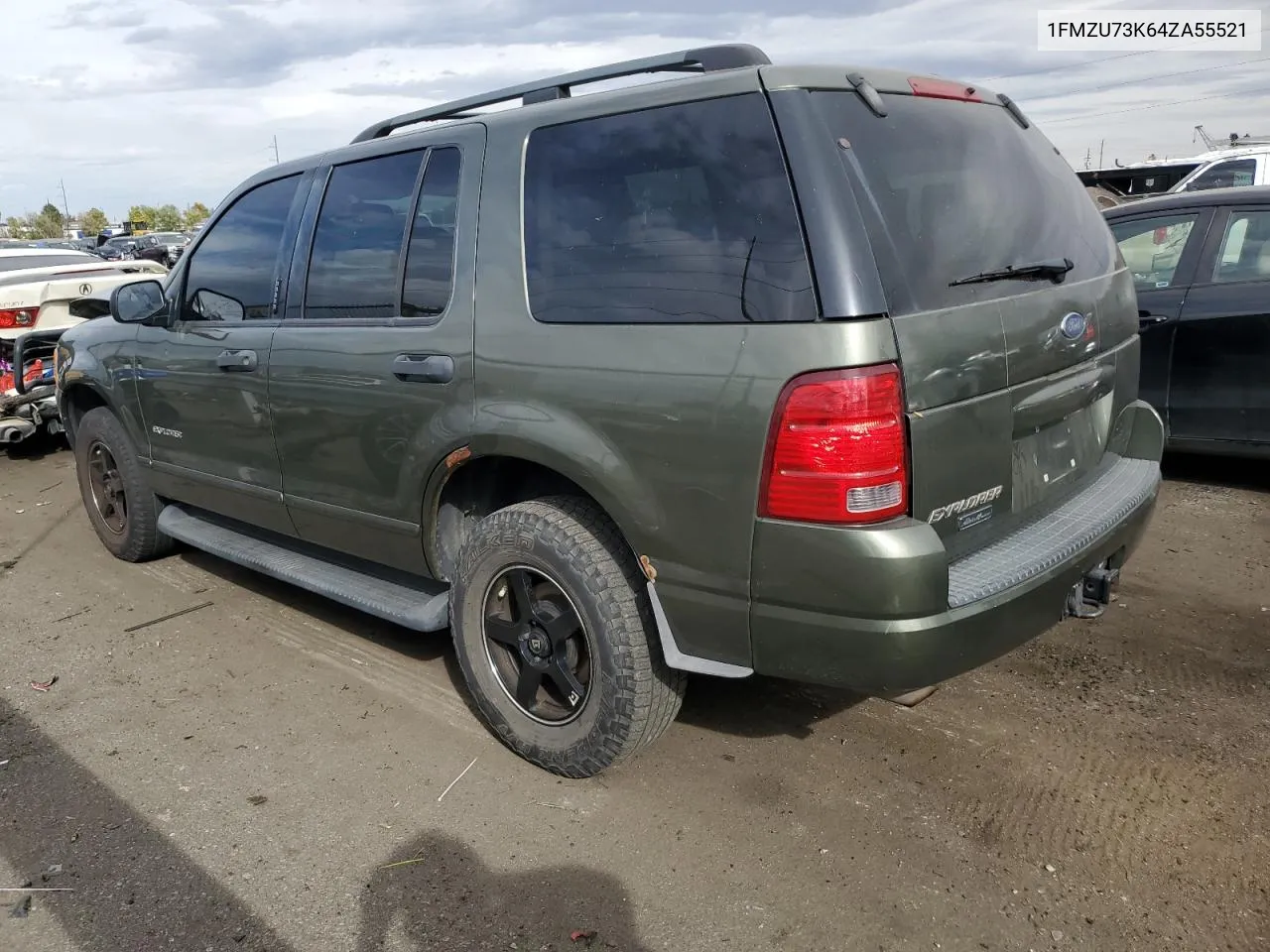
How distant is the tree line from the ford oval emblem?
80877 millimetres

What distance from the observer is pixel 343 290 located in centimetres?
354

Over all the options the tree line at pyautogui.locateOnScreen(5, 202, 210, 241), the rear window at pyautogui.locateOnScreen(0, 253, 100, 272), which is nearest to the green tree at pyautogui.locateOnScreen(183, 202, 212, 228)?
the tree line at pyautogui.locateOnScreen(5, 202, 210, 241)

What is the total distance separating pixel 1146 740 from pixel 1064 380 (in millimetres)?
1215

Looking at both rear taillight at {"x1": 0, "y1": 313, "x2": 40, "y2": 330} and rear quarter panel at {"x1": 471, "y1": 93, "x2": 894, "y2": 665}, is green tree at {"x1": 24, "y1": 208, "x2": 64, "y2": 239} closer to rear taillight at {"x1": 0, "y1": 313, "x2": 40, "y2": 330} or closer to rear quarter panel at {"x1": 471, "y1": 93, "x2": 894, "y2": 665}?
rear taillight at {"x1": 0, "y1": 313, "x2": 40, "y2": 330}

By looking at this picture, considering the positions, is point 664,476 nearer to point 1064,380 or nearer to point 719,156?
point 719,156

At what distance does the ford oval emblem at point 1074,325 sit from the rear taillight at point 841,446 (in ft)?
2.58

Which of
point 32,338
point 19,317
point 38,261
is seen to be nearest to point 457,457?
point 32,338

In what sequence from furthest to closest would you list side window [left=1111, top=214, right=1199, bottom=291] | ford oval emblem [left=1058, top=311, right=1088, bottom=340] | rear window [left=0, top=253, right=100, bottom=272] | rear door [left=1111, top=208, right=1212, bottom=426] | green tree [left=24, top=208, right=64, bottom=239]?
green tree [left=24, top=208, right=64, bottom=239] → rear window [left=0, top=253, right=100, bottom=272] → side window [left=1111, top=214, right=1199, bottom=291] → rear door [left=1111, top=208, right=1212, bottom=426] → ford oval emblem [left=1058, top=311, right=1088, bottom=340]

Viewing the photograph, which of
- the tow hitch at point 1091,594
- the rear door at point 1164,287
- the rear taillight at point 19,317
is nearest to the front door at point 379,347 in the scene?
the tow hitch at point 1091,594

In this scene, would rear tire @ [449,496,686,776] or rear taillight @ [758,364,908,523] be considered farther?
rear tire @ [449,496,686,776]

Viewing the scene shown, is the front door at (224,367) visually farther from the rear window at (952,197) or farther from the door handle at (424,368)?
the rear window at (952,197)

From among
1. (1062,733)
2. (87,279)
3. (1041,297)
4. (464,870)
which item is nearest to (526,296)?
(1041,297)

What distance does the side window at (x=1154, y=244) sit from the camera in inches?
215

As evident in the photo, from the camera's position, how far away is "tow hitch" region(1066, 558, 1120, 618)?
277cm
